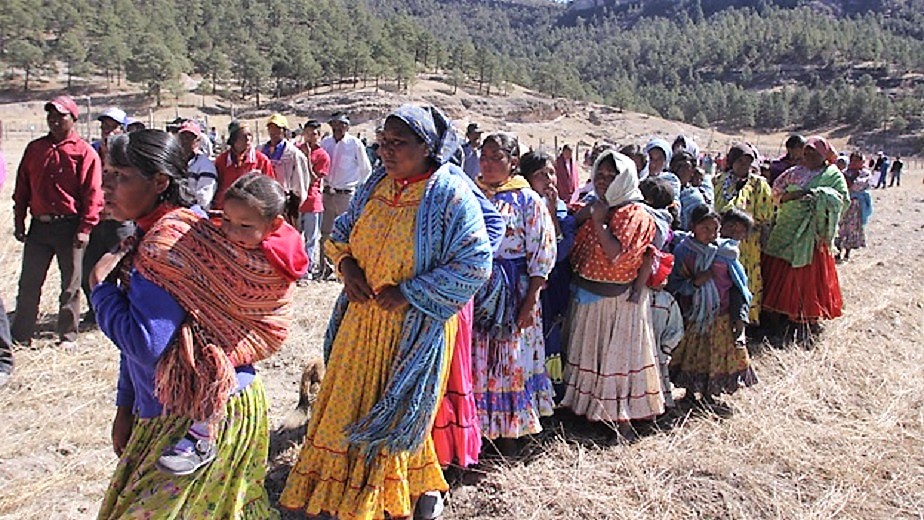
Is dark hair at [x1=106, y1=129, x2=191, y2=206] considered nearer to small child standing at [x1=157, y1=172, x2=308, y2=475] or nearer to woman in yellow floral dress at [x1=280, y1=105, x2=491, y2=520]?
small child standing at [x1=157, y1=172, x2=308, y2=475]

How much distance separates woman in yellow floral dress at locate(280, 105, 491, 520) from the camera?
94.8 inches

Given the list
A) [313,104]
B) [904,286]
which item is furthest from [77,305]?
[313,104]

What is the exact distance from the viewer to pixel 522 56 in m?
127

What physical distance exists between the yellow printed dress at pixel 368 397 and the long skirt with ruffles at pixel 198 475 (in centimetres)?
46

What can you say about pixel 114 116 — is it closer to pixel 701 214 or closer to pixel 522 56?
pixel 701 214

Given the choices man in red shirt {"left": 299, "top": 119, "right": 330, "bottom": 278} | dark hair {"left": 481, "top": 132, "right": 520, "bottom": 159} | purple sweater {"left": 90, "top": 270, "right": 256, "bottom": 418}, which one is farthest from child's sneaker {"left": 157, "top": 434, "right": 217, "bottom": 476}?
man in red shirt {"left": 299, "top": 119, "right": 330, "bottom": 278}

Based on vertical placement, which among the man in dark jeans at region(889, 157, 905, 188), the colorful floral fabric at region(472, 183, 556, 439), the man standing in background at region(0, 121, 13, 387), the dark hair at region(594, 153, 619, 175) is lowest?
the man in dark jeans at region(889, 157, 905, 188)

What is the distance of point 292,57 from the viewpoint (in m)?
58.9

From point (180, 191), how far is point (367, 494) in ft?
4.07

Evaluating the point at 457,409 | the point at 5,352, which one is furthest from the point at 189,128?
the point at 457,409

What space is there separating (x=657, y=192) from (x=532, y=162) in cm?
80

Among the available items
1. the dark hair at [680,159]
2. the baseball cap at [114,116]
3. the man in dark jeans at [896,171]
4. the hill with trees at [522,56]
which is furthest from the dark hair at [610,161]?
the hill with trees at [522,56]

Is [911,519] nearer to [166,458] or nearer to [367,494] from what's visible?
[367,494]

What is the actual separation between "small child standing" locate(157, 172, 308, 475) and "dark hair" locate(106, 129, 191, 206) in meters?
0.14
